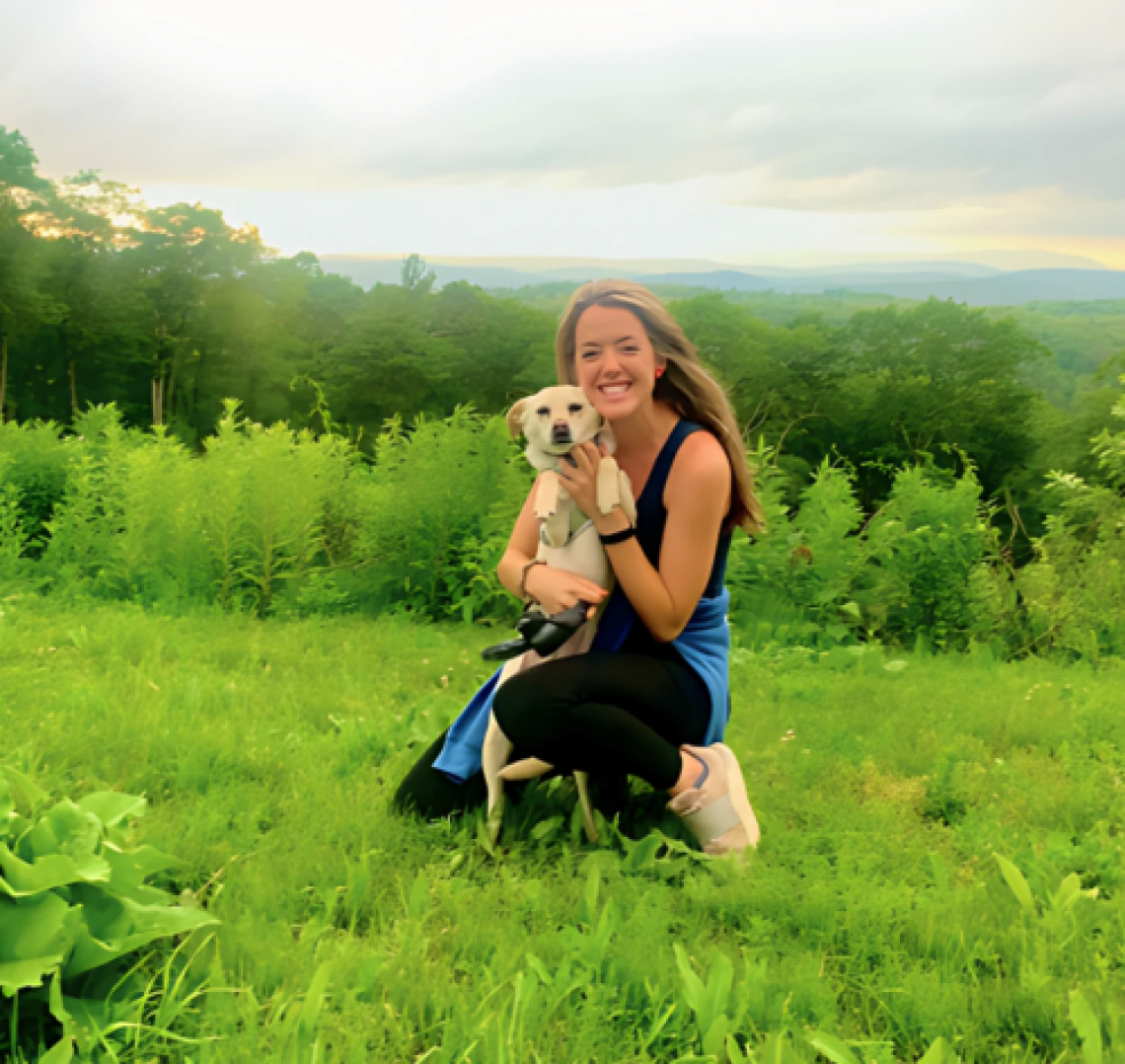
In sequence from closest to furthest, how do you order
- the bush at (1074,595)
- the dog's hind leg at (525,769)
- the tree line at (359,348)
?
1. the dog's hind leg at (525,769)
2. the bush at (1074,595)
3. the tree line at (359,348)

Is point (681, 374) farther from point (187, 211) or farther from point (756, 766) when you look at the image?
point (187, 211)

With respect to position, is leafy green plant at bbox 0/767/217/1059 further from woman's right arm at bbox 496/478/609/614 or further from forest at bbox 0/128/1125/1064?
woman's right arm at bbox 496/478/609/614

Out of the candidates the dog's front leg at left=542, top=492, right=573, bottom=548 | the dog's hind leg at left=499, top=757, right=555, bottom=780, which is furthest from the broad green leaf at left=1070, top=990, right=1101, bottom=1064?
the dog's front leg at left=542, top=492, right=573, bottom=548

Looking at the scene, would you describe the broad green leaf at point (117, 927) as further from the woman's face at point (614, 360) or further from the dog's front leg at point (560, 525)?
the woman's face at point (614, 360)

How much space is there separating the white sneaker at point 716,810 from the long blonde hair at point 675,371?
799mm

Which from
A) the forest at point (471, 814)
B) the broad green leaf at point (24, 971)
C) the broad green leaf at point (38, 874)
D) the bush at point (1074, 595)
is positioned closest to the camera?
the broad green leaf at point (24, 971)

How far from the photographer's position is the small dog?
2705 millimetres

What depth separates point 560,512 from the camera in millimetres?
2811

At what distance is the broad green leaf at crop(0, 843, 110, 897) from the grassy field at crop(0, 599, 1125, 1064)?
1.44 ft

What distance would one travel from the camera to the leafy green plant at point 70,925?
74.9 inches

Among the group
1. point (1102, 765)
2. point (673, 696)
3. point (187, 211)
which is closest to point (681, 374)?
point (673, 696)

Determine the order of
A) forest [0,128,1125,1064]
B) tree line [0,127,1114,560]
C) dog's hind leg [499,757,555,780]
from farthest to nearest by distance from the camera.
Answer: tree line [0,127,1114,560] < dog's hind leg [499,757,555,780] < forest [0,128,1125,1064]

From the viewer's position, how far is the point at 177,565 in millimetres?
→ 6137

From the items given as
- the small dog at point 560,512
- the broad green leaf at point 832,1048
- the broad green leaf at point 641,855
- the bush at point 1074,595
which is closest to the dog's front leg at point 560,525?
the small dog at point 560,512
